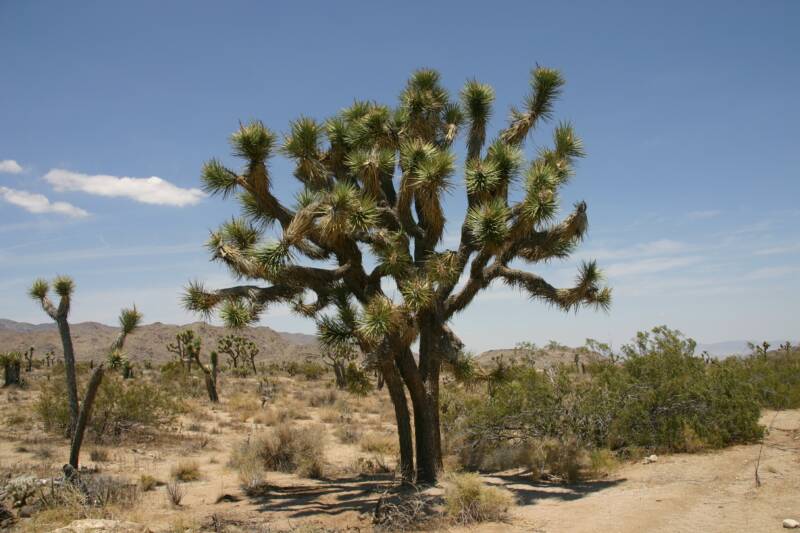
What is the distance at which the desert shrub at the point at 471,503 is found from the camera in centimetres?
722

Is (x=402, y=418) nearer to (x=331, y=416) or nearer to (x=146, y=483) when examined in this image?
(x=146, y=483)

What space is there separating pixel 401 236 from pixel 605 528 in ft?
15.8

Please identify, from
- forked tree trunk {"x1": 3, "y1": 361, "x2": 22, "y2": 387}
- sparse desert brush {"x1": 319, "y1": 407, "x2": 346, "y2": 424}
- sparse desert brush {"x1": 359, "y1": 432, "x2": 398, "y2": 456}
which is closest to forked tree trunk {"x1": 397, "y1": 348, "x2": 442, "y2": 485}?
sparse desert brush {"x1": 359, "y1": 432, "x2": 398, "y2": 456}

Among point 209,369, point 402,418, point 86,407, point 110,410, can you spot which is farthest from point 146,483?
point 209,369

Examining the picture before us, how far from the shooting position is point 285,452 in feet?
39.9

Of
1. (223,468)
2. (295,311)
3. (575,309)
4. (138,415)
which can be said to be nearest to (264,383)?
(138,415)

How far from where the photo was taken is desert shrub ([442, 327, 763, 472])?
10555 millimetres

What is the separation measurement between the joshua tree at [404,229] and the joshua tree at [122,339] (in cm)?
188

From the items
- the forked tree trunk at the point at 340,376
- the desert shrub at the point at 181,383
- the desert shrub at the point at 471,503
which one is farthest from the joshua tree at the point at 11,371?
the desert shrub at the point at 471,503

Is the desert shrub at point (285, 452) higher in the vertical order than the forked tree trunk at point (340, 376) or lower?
lower

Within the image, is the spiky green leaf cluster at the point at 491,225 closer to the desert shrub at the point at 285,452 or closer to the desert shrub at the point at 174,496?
the desert shrub at the point at 285,452

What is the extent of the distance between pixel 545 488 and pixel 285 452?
5578mm

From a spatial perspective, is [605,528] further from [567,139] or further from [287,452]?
[287,452]

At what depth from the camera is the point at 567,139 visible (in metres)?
9.77
